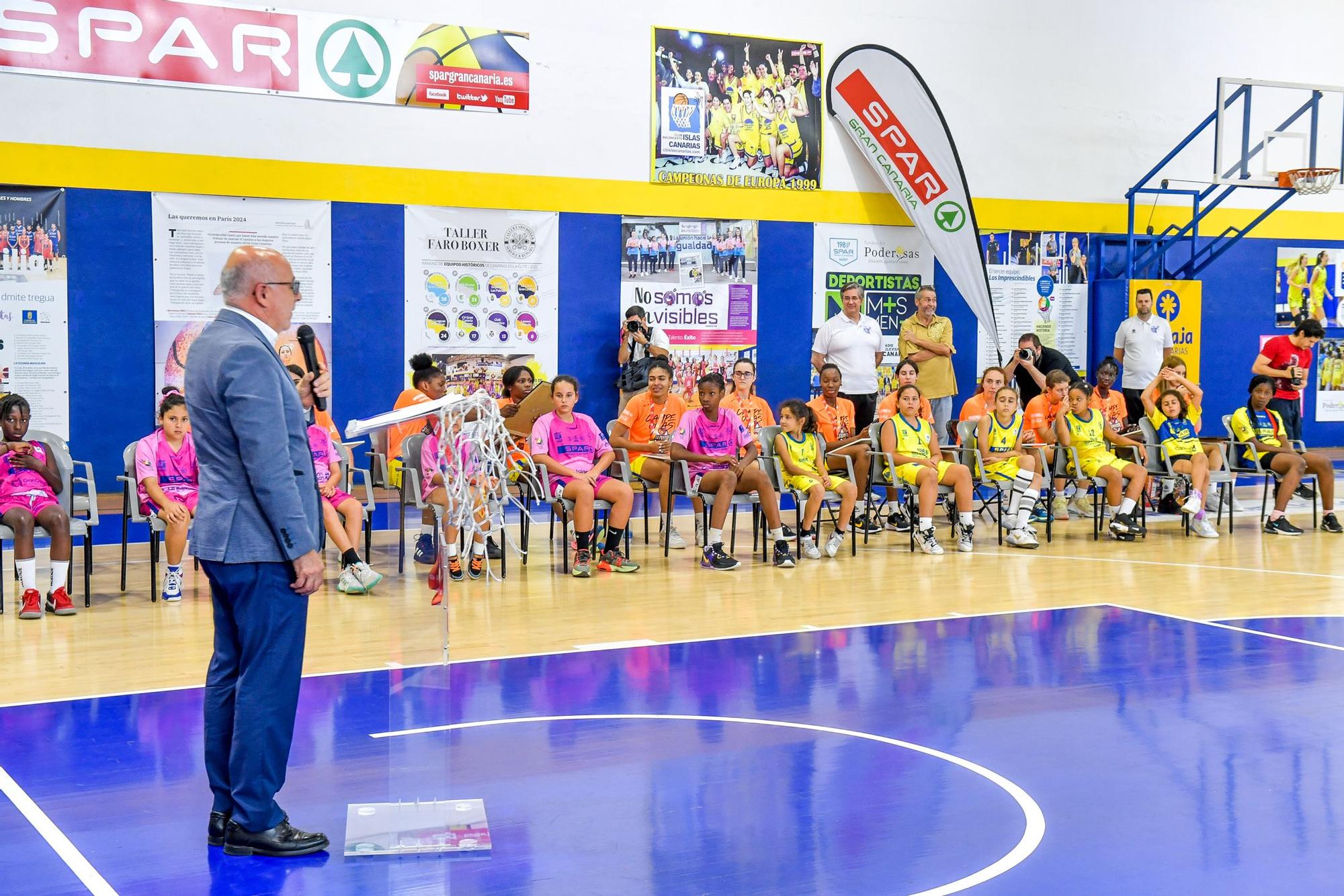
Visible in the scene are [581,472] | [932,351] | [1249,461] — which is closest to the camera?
[581,472]

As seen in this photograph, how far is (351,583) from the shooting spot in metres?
7.39

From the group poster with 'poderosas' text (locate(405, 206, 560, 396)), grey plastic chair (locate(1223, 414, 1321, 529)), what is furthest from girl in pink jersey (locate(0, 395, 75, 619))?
grey plastic chair (locate(1223, 414, 1321, 529))

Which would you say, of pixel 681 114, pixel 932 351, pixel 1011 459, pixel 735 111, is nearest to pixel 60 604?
pixel 1011 459

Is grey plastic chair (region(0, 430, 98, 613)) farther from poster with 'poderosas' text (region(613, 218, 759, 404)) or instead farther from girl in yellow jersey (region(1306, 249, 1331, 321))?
girl in yellow jersey (region(1306, 249, 1331, 321))

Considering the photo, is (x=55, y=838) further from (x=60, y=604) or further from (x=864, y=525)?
(x=864, y=525)

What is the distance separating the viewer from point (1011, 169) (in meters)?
12.9

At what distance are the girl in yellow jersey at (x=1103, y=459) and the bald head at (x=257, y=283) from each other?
24.5 feet

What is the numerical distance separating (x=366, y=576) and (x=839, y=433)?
3.89 m

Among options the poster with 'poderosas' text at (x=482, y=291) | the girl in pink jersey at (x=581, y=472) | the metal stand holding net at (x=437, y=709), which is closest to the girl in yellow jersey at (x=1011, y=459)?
the girl in pink jersey at (x=581, y=472)

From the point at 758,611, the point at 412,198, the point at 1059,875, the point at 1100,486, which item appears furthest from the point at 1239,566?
the point at 412,198

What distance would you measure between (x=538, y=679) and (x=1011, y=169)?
8.99 m

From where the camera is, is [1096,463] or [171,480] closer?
[171,480]

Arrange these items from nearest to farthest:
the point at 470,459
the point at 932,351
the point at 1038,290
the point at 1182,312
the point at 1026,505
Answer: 1. the point at 470,459
2. the point at 1026,505
3. the point at 932,351
4. the point at 1038,290
5. the point at 1182,312

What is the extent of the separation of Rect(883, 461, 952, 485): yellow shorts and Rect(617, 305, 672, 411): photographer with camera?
8.42 ft
